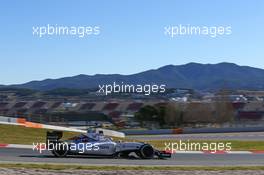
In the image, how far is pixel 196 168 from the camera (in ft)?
58.0

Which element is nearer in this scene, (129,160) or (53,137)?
(129,160)

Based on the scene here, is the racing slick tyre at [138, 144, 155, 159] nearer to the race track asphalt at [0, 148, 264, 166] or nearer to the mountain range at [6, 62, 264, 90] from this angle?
the race track asphalt at [0, 148, 264, 166]

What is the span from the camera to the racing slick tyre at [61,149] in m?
20.6

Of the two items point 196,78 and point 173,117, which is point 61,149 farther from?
point 196,78

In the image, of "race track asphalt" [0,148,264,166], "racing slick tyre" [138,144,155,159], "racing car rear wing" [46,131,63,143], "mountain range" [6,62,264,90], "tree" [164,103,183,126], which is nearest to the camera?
"race track asphalt" [0,148,264,166]

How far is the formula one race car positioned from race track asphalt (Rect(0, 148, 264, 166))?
0.38 metres

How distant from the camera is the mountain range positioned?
9475 cm

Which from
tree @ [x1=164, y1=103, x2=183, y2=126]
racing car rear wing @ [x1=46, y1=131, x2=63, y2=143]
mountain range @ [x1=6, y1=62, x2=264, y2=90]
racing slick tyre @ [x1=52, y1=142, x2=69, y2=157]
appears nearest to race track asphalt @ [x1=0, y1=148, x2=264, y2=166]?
racing slick tyre @ [x1=52, y1=142, x2=69, y2=157]

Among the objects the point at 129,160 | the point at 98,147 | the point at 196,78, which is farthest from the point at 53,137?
the point at 196,78

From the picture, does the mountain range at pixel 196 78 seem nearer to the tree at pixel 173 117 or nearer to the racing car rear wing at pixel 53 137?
the tree at pixel 173 117

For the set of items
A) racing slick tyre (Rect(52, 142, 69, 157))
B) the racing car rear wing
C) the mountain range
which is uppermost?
the mountain range

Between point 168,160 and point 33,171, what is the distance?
22.5 feet

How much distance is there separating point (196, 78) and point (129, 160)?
9529cm

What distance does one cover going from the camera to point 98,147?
20.7 m
